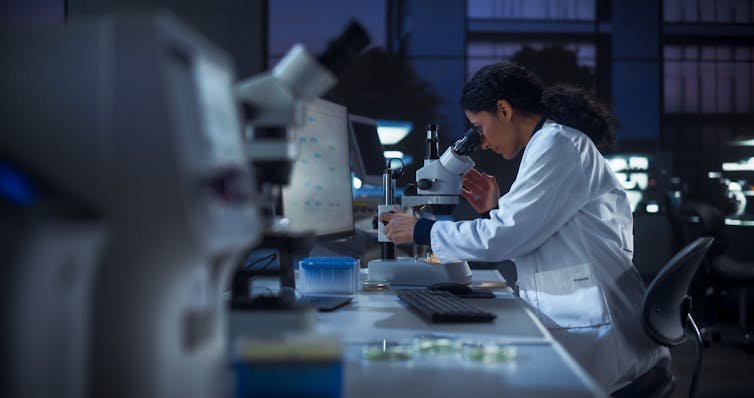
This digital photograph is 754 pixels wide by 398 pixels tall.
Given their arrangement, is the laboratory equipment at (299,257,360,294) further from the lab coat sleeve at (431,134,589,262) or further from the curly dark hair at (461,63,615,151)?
the curly dark hair at (461,63,615,151)

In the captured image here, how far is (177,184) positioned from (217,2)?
4.58 m

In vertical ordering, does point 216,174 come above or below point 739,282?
above

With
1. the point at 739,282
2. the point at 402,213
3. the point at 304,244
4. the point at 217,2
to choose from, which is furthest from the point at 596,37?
the point at 304,244

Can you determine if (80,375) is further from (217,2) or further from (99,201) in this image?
(217,2)

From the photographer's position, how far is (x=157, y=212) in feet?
2.15

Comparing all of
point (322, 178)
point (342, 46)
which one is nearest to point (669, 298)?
point (322, 178)

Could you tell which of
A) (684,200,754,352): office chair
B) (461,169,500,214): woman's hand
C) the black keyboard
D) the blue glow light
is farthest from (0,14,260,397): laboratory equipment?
(684,200,754,352): office chair

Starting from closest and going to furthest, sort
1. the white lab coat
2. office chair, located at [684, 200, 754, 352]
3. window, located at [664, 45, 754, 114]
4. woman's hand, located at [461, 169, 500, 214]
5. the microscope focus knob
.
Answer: the white lab coat
the microscope focus knob
woman's hand, located at [461, 169, 500, 214]
office chair, located at [684, 200, 754, 352]
window, located at [664, 45, 754, 114]

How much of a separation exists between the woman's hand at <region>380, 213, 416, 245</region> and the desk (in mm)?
525

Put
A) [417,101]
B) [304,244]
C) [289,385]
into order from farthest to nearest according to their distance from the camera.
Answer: [417,101] → [304,244] → [289,385]

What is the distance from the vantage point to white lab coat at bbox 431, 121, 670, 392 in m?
1.82

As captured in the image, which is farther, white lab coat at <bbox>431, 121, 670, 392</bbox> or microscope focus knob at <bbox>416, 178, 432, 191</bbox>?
microscope focus knob at <bbox>416, 178, 432, 191</bbox>

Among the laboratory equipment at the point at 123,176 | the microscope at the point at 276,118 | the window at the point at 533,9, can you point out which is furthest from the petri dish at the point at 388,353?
the window at the point at 533,9

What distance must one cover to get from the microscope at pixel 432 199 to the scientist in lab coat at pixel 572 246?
0.07 metres
